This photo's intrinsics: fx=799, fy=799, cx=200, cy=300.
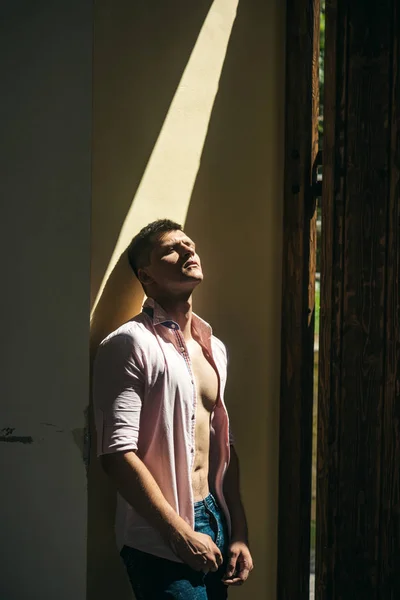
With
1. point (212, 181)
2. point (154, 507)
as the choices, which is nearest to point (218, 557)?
point (154, 507)

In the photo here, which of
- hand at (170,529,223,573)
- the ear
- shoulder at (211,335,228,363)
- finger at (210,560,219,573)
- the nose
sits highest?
the nose

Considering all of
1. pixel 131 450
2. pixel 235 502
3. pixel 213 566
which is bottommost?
pixel 213 566

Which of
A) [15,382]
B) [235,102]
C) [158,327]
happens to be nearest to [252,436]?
[158,327]

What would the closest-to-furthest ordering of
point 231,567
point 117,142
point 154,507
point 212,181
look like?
point 154,507 < point 231,567 < point 117,142 < point 212,181

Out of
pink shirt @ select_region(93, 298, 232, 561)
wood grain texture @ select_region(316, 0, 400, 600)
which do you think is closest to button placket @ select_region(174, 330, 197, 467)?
pink shirt @ select_region(93, 298, 232, 561)

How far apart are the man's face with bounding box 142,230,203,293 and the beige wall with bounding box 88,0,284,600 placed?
0.47 ft

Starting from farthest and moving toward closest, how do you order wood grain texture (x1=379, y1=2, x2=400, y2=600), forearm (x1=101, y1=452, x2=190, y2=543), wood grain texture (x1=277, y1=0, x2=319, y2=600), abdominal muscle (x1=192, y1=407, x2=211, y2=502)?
wood grain texture (x1=277, y1=0, x2=319, y2=600) < wood grain texture (x1=379, y1=2, x2=400, y2=600) < abdominal muscle (x1=192, y1=407, x2=211, y2=502) < forearm (x1=101, y1=452, x2=190, y2=543)

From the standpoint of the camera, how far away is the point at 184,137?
2.88 m

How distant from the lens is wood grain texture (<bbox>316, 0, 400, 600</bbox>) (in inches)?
109

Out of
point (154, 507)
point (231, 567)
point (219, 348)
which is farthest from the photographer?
point (219, 348)

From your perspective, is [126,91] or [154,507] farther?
[126,91]

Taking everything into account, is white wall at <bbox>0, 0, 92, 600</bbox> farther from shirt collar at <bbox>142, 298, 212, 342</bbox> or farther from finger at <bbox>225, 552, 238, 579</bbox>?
finger at <bbox>225, 552, 238, 579</bbox>

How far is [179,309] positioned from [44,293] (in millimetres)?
445

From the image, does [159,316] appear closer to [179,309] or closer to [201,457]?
[179,309]
